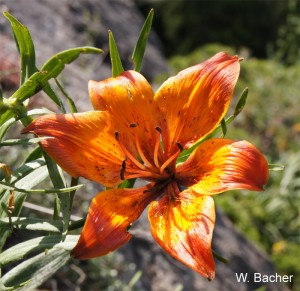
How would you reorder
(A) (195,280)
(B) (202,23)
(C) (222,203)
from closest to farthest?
(A) (195,280)
(C) (222,203)
(B) (202,23)

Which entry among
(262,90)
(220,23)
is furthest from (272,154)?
(220,23)

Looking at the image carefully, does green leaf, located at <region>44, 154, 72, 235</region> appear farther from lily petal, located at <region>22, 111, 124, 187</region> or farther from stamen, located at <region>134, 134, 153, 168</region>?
stamen, located at <region>134, 134, 153, 168</region>

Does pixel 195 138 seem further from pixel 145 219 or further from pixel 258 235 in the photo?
pixel 258 235

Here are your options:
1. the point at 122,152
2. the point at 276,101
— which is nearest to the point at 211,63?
the point at 122,152

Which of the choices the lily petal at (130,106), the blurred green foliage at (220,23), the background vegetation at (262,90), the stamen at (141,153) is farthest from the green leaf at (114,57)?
the blurred green foliage at (220,23)

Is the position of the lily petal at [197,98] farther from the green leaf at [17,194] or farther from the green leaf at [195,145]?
the green leaf at [17,194]

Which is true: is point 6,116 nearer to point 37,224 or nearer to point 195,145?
point 37,224
